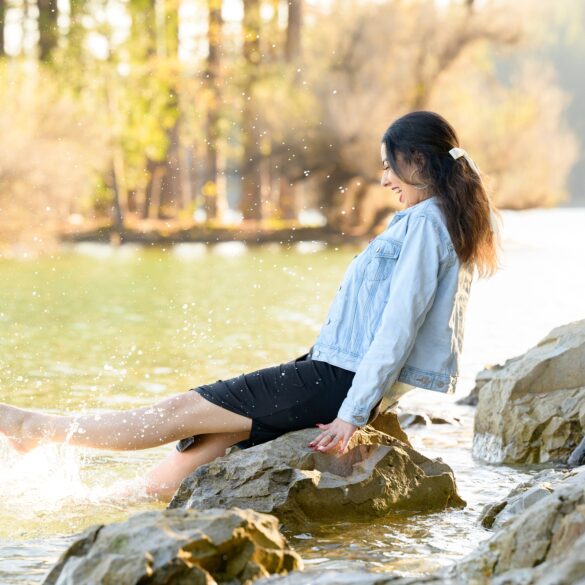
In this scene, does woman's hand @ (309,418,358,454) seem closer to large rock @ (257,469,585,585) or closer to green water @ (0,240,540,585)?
green water @ (0,240,540,585)

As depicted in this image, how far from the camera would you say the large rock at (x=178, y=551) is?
348 cm

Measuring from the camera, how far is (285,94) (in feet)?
118

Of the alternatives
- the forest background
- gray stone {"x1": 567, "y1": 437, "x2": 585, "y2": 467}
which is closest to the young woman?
gray stone {"x1": 567, "y1": 437, "x2": 585, "y2": 467}

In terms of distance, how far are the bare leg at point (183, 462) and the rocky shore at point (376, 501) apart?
0.06 m

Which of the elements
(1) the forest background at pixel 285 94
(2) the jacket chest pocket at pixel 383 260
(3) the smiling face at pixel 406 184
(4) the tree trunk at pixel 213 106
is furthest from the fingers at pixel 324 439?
(4) the tree trunk at pixel 213 106

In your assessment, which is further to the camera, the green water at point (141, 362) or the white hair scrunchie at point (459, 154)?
the white hair scrunchie at point (459, 154)

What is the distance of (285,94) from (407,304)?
31.7 m

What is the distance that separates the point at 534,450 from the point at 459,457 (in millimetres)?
475

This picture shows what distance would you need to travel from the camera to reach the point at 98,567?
353cm

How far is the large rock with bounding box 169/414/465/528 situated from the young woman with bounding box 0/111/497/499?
12 centimetres

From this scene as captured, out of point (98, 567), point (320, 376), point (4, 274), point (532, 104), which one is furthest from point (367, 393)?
point (532, 104)

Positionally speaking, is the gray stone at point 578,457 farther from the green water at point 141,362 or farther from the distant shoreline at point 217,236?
the distant shoreline at point 217,236

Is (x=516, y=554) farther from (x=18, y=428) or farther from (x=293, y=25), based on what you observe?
(x=293, y=25)

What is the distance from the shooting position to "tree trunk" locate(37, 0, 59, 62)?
117ft
